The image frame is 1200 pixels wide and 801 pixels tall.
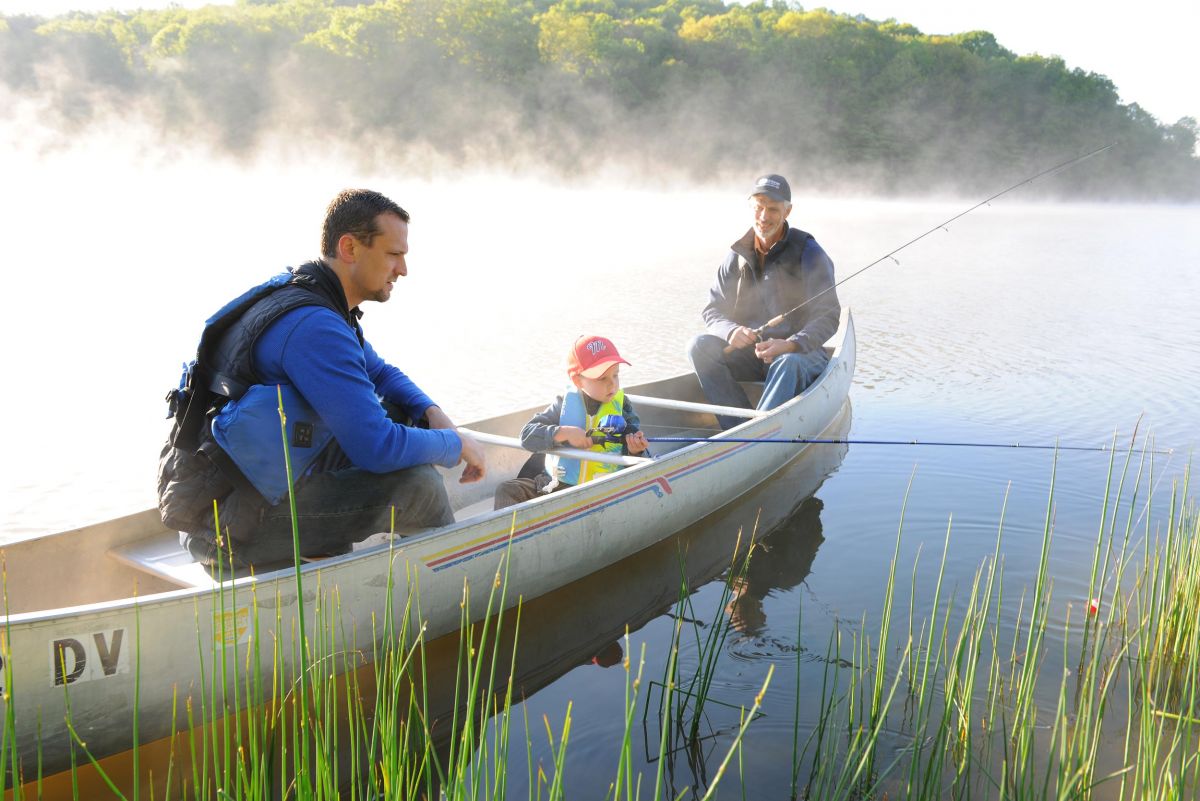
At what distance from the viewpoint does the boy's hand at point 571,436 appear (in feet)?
13.4

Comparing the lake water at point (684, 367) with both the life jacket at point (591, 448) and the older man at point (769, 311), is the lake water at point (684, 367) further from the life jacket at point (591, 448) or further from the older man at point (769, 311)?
the older man at point (769, 311)

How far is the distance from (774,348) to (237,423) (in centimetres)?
350

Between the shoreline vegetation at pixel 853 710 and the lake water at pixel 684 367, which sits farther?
the lake water at pixel 684 367

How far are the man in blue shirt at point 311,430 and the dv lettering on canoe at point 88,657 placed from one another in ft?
1.32

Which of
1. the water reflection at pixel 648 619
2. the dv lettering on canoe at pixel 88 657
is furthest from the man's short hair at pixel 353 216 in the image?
the water reflection at pixel 648 619

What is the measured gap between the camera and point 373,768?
74.2 inches

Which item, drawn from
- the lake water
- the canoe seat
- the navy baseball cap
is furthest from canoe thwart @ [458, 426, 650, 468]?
the navy baseball cap

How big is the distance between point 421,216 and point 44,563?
21.3 m

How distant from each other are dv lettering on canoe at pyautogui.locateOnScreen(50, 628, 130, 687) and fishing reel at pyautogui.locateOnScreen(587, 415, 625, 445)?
2.06m

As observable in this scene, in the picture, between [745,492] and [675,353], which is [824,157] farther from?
[745,492]

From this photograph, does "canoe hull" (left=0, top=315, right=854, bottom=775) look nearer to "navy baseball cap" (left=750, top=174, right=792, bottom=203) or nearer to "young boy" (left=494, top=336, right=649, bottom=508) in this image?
"young boy" (left=494, top=336, right=649, bottom=508)

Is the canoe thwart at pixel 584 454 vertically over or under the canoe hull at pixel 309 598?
over

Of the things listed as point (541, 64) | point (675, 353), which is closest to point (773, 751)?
point (675, 353)

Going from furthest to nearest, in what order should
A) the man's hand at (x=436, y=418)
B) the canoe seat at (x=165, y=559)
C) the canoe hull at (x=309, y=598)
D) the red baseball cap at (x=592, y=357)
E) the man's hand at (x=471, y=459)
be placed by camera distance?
the red baseball cap at (x=592, y=357), the man's hand at (x=436, y=418), the man's hand at (x=471, y=459), the canoe seat at (x=165, y=559), the canoe hull at (x=309, y=598)
